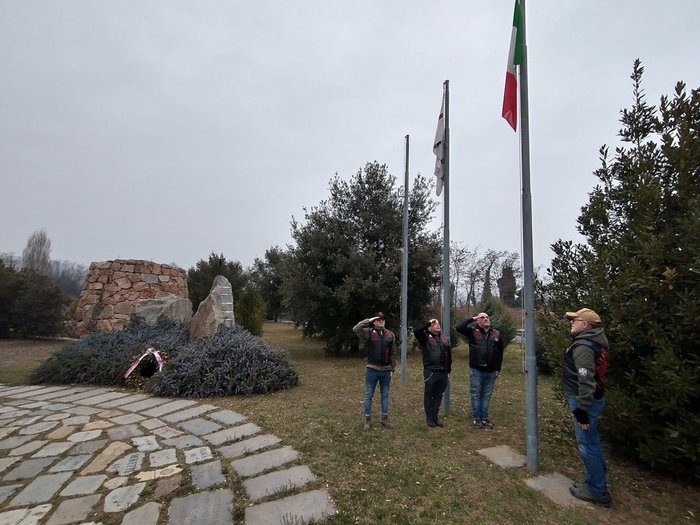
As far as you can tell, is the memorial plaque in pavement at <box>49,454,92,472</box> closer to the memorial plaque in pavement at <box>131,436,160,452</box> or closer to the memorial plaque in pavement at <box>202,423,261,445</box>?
the memorial plaque in pavement at <box>131,436,160,452</box>

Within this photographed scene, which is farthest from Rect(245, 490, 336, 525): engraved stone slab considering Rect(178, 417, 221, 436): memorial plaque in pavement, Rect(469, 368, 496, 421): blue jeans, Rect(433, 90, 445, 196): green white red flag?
Rect(433, 90, 445, 196): green white red flag

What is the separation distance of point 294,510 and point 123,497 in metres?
1.48

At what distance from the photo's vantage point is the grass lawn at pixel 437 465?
9.36 feet

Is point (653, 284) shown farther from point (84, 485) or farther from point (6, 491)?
point (6, 491)

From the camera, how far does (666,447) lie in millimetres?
3150

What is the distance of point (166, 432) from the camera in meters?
4.46

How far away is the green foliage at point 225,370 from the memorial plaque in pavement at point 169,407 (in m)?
0.34

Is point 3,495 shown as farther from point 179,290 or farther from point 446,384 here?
point 179,290

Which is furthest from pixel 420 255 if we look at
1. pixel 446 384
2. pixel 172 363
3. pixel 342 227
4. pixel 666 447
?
pixel 666 447

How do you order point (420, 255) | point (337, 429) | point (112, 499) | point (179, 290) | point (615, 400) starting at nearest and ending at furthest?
point (112, 499) < point (615, 400) < point (337, 429) < point (420, 255) < point (179, 290)

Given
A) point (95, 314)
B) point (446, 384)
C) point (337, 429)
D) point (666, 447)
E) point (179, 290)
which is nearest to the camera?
point (666, 447)

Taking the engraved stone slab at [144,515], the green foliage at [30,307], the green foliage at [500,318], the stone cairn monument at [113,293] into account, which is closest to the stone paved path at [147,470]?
the engraved stone slab at [144,515]

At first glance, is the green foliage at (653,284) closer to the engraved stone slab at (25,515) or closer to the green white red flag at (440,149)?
the green white red flag at (440,149)

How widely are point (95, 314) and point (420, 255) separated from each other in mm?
11590
